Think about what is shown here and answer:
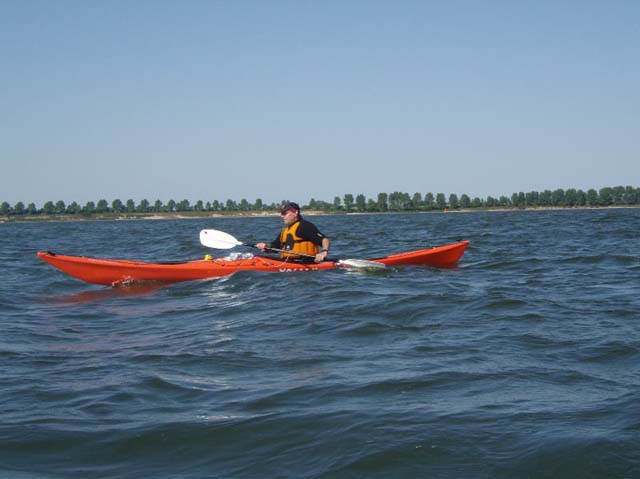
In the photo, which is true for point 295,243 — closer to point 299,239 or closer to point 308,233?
point 299,239

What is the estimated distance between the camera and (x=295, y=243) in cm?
1159

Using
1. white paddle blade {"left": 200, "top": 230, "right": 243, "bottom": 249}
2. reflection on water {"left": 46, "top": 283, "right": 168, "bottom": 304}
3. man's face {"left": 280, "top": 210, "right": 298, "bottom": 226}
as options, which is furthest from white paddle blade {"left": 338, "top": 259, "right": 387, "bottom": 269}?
reflection on water {"left": 46, "top": 283, "right": 168, "bottom": 304}

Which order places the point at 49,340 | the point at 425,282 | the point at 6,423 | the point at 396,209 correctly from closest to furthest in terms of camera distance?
the point at 6,423, the point at 49,340, the point at 425,282, the point at 396,209

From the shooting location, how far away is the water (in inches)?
139

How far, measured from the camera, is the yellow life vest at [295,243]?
11.6 m

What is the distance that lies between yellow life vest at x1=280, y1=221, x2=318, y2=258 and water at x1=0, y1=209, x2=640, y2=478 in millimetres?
2255

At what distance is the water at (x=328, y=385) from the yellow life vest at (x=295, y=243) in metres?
2.26

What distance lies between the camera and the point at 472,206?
139625mm

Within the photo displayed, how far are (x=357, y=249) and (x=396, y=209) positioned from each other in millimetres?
118375

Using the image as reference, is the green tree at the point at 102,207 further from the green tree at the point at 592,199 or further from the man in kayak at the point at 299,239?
the man in kayak at the point at 299,239

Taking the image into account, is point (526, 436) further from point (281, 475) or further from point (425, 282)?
point (425, 282)

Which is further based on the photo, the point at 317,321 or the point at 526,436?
the point at 317,321

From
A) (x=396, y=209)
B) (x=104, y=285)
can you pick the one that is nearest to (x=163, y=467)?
(x=104, y=285)

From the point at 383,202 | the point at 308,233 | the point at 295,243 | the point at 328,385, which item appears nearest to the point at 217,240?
the point at 295,243
